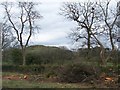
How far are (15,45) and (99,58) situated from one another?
13322mm

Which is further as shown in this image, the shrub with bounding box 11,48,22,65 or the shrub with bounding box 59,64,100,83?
the shrub with bounding box 11,48,22,65

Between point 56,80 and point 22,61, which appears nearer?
point 56,80

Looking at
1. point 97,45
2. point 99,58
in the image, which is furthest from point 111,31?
point 99,58

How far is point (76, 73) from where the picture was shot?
793 inches

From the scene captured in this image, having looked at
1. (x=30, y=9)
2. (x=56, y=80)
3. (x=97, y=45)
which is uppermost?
(x=30, y=9)

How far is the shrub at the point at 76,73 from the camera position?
2003 cm

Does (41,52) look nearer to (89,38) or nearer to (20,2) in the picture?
(89,38)

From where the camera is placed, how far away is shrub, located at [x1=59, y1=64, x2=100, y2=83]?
2003 cm

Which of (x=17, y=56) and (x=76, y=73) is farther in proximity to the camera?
(x=17, y=56)

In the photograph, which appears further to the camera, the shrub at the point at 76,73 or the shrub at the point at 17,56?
the shrub at the point at 17,56

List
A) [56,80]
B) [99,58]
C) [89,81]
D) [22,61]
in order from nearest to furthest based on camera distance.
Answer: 1. [89,81]
2. [56,80]
3. [99,58]
4. [22,61]

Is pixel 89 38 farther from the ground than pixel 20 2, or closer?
closer

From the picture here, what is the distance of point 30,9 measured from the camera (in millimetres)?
44219

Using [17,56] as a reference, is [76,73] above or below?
below
